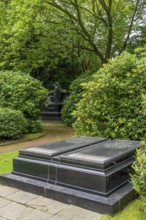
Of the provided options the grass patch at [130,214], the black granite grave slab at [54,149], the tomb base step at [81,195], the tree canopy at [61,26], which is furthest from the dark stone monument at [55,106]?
the grass patch at [130,214]

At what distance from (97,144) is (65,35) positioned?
938cm

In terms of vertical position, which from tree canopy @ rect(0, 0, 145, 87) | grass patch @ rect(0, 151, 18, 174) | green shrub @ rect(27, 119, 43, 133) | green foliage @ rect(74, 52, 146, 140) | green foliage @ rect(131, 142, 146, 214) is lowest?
grass patch @ rect(0, 151, 18, 174)

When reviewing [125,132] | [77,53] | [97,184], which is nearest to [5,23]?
[77,53]

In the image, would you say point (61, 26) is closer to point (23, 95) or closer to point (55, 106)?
point (23, 95)

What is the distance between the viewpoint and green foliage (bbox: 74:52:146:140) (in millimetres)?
5148

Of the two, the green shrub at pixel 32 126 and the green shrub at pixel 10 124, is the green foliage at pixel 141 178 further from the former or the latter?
the green shrub at pixel 32 126

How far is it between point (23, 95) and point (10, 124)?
1764 mm

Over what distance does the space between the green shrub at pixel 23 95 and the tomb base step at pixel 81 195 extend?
5.77 meters

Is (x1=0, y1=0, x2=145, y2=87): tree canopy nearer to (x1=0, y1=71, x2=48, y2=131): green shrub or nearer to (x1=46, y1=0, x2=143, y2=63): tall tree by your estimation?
(x1=46, y1=0, x2=143, y2=63): tall tree

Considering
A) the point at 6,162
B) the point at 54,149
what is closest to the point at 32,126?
the point at 6,162

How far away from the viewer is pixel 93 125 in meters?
5.65

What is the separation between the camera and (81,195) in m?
3.20

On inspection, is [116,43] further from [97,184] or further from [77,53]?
[97,184]

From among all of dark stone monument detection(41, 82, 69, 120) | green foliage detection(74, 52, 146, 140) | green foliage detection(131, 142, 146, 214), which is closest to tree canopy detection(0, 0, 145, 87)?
dark stone monument detection(41, 82, 69, 120)
